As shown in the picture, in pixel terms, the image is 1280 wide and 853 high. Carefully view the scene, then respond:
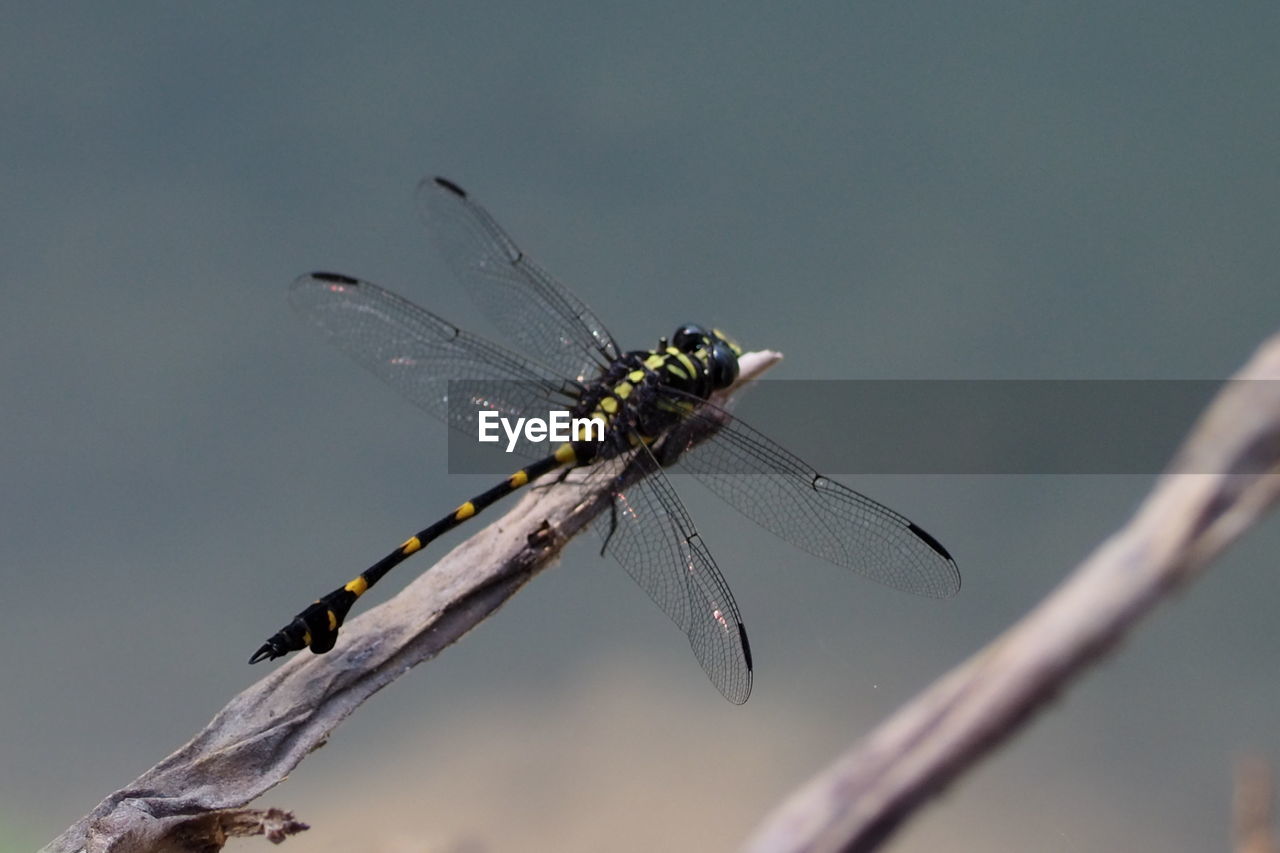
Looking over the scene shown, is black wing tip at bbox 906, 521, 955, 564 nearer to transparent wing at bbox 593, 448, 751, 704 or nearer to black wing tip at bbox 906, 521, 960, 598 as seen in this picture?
black wing tip at bbox 906, 521, 960, 598

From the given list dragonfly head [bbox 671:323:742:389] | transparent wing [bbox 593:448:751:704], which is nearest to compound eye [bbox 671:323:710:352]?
dragonfly head [bbox 671:323:742:389]

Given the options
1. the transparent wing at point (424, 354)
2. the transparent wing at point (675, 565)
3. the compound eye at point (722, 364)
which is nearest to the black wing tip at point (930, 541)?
the transparent wing at point (675, 565)

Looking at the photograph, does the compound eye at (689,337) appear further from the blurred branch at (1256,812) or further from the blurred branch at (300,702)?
the blurred branch at (1256,812)

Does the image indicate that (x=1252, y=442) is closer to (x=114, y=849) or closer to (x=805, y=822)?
(x=805, y=822)

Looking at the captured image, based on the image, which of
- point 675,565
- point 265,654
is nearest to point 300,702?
point 265,654

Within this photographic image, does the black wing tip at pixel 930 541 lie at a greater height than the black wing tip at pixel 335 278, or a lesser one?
lesser

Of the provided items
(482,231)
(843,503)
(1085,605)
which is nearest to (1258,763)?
(1085,605)
